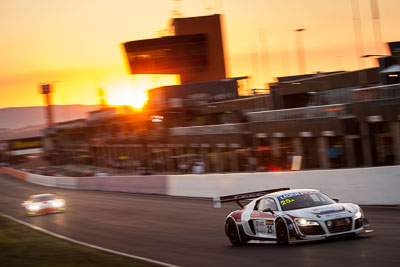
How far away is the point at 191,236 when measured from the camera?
54.2 ft

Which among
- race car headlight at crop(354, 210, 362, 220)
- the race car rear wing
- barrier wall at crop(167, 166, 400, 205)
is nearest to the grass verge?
the race car rear wing

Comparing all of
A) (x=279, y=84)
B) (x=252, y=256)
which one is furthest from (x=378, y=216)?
(x=279, y=84)

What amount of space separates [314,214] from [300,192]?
1246 mm

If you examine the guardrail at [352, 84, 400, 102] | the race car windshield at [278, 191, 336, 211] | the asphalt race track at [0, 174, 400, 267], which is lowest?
the asphalt race track at [0, 174, 400, 267]

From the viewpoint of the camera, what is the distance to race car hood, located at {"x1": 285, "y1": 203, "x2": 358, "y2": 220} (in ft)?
38.1

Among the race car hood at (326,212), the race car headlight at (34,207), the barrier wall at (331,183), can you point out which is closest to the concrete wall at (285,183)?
the barrier wall at (331,183)

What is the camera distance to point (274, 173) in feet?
81.0

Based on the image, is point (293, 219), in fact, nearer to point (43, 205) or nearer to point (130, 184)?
point (43, 205)

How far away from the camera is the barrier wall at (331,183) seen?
18.9m

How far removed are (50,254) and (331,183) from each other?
1130 cm

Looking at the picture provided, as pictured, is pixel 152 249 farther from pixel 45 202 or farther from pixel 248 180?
pixel 45 202

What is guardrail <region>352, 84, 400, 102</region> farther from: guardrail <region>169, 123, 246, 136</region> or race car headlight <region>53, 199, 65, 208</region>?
race car headlight <region>53, 199, 65, 208</region>

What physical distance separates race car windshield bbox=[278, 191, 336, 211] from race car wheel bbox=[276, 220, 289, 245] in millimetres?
360

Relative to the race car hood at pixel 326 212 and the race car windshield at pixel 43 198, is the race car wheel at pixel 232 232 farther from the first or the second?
the race car windshield at pixel 43 198
